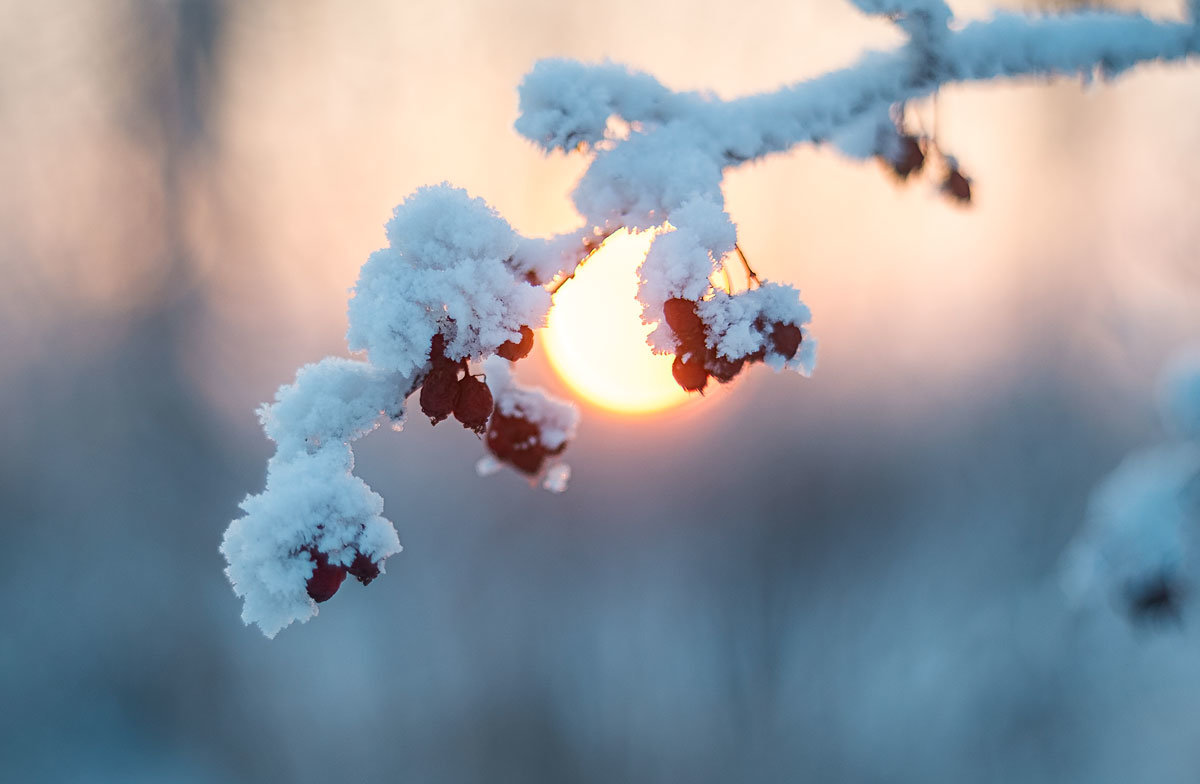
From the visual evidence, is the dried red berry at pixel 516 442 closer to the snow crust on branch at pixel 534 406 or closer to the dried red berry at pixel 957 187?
the snow crust on branch at pixel 534 406

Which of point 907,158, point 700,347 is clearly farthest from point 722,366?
point 907,158

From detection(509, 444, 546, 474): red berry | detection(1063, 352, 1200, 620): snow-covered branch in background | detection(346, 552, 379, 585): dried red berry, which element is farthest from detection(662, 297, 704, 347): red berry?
detection(1063, 352, 1200, 620): snow-covered branch in background

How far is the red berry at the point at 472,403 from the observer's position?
0.91 meters

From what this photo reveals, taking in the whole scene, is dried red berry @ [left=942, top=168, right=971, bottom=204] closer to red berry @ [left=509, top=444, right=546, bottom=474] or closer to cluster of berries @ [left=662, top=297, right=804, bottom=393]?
cluster of berries @ [left=662, top=297, right=804, bottom=393]

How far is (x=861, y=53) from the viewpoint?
1175 millimetres

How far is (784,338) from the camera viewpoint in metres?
0.91

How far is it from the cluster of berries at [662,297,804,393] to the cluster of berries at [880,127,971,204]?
54 cm

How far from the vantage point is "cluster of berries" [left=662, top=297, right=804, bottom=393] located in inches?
35.1

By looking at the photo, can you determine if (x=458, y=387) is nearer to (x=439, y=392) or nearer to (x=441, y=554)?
(x=439, y=392)

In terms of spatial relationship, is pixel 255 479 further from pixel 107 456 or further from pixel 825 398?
pixel 825 398

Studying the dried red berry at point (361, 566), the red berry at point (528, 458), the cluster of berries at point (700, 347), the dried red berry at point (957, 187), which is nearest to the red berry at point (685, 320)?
the cluster of berries at point (700, 347)

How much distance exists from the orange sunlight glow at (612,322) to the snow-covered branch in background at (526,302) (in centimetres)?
6

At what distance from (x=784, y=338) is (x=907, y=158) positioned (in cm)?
61

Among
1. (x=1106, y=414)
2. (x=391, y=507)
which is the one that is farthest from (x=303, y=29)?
(x=1106, y=414)
